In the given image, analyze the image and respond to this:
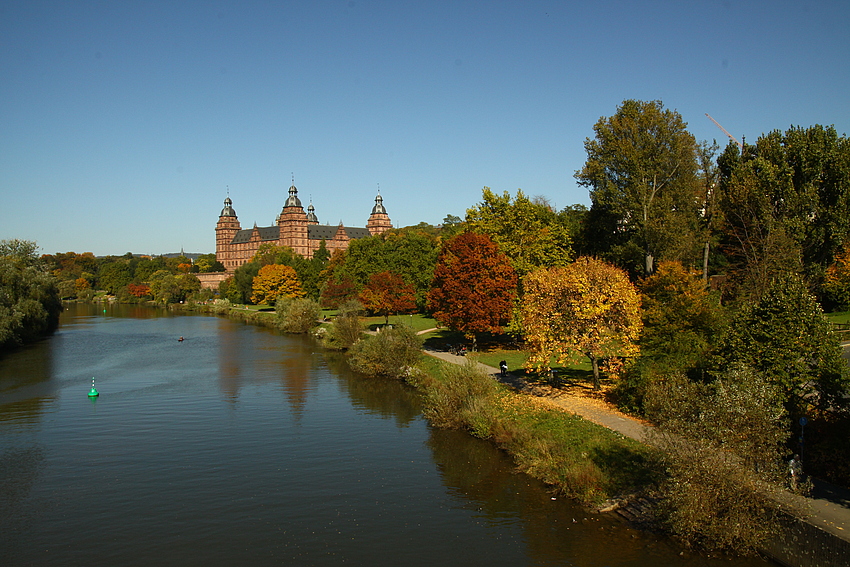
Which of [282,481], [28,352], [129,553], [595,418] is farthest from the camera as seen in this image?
[28,352]

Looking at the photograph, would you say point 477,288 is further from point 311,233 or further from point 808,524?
point 311,233

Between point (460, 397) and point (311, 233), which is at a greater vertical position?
point (311, 233)

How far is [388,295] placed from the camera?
54.2 meters

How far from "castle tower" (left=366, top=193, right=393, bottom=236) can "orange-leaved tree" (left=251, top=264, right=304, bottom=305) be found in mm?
93860

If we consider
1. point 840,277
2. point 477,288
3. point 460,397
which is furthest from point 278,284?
point 840,277

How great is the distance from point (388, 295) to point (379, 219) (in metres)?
124

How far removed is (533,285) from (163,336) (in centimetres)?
4371

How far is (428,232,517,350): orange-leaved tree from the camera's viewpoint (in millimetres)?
35812

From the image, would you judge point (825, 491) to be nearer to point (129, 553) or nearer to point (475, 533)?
point (475, 533)

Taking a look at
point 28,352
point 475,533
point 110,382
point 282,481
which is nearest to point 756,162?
point 475,533

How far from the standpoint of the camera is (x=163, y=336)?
58.2m

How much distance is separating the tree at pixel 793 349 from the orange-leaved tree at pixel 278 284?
68.2 meters

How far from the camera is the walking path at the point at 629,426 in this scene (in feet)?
41.0

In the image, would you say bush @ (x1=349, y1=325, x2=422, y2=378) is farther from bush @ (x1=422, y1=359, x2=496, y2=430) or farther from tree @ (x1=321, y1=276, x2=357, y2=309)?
tree @ (x1=321, y1=276, x2=357, y2=309)
